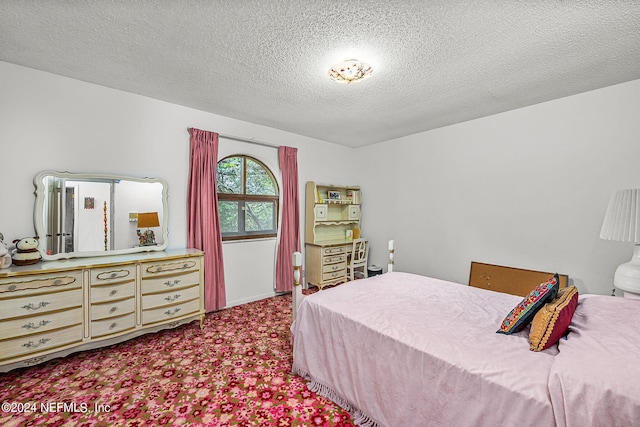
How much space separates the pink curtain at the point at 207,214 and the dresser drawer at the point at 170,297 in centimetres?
44

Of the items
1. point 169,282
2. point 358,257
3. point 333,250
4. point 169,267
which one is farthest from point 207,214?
point 358,257

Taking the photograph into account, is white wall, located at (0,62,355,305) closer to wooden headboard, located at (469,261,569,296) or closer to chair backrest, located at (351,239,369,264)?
chair backrest, located at (351,239,369,264)

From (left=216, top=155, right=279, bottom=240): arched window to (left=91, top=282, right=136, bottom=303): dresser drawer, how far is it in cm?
132

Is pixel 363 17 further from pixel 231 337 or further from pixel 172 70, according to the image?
pixel 231 337

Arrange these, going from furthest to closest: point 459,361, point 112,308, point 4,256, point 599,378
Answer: point 112,308, point 4,256, point 459,361, point 599,378

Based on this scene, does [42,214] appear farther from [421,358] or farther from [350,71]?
[421,358]

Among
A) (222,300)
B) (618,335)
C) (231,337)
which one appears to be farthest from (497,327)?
(222,300)

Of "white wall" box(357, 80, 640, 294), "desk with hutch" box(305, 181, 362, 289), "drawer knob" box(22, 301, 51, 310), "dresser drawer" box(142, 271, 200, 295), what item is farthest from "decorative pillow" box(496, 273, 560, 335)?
"drawer knob" box(22, 301, 51, 310)

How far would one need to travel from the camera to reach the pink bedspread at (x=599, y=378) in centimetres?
98

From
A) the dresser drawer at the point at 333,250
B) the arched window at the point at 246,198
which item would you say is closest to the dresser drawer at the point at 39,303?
the arched window at the point at 246,198

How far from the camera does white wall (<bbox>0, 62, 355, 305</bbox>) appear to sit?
2355 millimetres

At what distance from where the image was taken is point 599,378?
104 cm

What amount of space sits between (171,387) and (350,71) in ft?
Result: 9.33

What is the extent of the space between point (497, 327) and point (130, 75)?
3564mm
